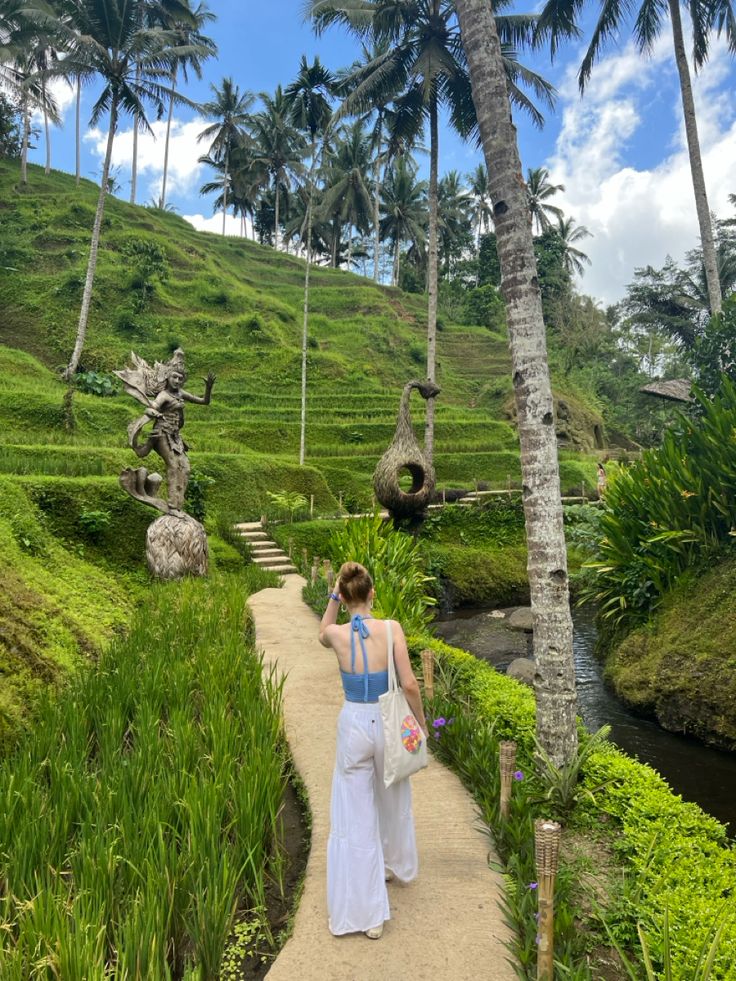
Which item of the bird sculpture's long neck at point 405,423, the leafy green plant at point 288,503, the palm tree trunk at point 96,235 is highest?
the palm tree trunk at point 96,235

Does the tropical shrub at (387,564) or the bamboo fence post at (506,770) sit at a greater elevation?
the tropical shrub at (387,564)

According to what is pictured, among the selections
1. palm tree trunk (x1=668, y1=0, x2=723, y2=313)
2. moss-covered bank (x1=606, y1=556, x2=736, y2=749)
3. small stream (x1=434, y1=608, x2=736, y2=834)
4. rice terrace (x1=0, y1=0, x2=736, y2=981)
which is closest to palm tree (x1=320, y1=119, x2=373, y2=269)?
rice terrace (x1=0, y1=0, x2=736, y2=981)

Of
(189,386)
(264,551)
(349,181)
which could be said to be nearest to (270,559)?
(264,551)

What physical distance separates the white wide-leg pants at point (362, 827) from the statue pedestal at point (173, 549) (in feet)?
21.1

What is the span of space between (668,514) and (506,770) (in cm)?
514

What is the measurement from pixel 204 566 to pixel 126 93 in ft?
55.0

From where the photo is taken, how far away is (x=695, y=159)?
12781 millimetres

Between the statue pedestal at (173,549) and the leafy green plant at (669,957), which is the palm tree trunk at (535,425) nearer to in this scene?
the leafy green plant at (669,957)

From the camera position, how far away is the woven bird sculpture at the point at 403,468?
1070cm

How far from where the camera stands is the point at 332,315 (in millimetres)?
36625

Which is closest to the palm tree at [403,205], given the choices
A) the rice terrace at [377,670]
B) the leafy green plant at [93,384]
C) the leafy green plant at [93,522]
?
the rice terrace at [377,670]

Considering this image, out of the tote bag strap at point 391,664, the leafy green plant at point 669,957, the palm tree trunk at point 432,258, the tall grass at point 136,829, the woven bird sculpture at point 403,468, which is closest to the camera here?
the leafy green plant at point 669,957

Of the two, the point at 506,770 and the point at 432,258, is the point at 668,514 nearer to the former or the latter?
the point at 506,770

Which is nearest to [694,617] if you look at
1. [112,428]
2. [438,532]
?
[438,532]
